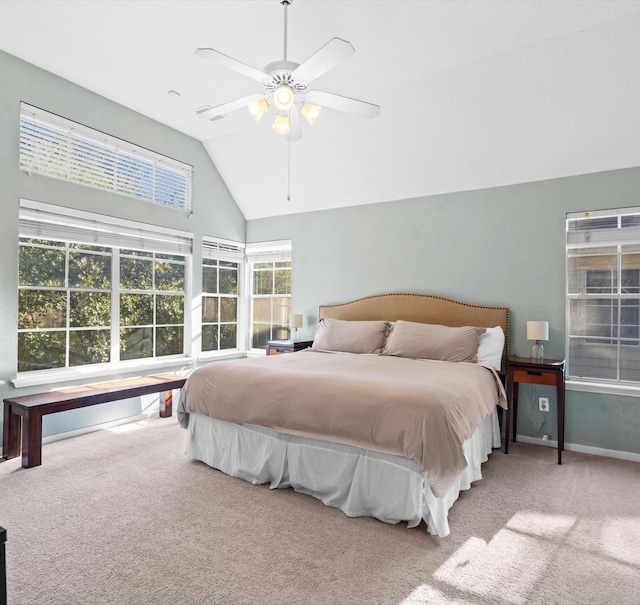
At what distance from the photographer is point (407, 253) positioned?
4.82 m

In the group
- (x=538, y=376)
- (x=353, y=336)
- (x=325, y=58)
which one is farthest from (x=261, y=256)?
(x=325, y=58)

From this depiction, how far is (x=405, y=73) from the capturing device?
3529 millimetres

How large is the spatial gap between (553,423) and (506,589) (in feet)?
7.85

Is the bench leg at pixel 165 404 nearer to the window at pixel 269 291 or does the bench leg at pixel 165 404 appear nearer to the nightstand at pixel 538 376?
the window at pixel 269 291

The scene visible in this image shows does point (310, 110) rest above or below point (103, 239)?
above

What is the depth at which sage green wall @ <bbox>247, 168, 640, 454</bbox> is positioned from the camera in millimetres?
3770

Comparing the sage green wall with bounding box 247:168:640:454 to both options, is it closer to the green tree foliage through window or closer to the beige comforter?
the beige comforter

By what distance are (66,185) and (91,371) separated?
172 centimetres

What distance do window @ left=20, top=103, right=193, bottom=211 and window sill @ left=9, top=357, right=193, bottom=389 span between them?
1736 mm

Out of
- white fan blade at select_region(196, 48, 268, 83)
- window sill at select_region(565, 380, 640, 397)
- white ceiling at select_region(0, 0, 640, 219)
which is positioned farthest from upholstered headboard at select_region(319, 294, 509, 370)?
white fan blade at select_region(196, 48, 268, 83)

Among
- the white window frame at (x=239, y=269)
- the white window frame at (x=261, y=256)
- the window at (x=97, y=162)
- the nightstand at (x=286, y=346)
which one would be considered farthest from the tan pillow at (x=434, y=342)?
the window at (x=97, y=162)

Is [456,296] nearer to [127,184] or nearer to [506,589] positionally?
[506,589]

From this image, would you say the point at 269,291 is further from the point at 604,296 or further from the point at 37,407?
the point at 604,296

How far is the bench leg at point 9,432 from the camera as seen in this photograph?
134 inches
